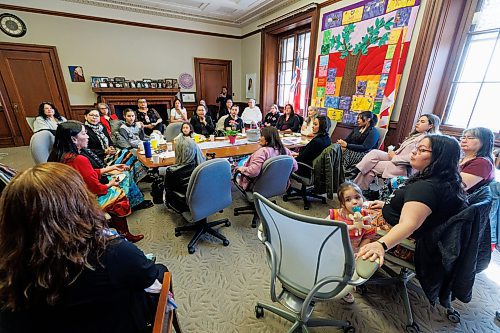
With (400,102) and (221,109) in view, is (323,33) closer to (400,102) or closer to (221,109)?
(400,102)

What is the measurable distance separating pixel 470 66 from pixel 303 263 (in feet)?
11.4

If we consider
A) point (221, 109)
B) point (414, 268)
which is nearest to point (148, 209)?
point (414, 268)

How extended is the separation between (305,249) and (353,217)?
1.60ft

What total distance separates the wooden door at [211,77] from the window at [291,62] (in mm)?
1817

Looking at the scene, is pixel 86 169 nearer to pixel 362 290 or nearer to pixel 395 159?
pixel 362 290

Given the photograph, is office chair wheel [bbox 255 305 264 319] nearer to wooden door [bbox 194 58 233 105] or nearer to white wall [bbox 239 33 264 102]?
white wall [bbox 239 33 264 102]

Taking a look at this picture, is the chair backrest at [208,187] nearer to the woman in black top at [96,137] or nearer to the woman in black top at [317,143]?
the woman in black top at [317,143]

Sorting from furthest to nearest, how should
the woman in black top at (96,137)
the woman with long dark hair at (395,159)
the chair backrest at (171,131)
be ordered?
the chair backrest at (171,131) < the woman in black top at (96,137) < the woman with long dark hair at (395,159)

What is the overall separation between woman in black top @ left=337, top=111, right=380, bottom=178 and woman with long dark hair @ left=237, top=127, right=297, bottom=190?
1.13 m

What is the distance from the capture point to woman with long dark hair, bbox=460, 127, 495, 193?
5.27 ft

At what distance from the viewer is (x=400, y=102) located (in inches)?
124

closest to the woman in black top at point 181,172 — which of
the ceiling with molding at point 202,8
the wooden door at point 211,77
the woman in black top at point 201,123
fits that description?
the woman in black top at point 201,123

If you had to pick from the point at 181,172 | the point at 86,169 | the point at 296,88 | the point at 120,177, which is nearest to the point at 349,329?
the point at 181,172

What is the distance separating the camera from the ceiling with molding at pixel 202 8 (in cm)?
478
